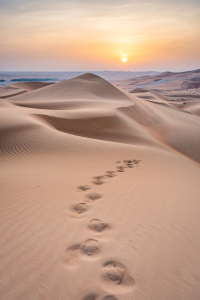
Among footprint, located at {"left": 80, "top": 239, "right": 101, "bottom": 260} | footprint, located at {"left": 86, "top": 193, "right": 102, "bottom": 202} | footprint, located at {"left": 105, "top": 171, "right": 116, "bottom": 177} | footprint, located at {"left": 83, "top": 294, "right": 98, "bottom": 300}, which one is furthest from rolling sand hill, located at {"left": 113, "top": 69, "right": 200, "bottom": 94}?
footprint, located at {"left": 83, "top": 294, "right": 98, "bottom": 300}

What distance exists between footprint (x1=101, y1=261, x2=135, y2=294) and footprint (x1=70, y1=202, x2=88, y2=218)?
1.04 meters

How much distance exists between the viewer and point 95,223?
309 cm

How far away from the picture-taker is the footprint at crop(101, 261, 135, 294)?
6.86 ft

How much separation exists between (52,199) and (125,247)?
1.69 meters

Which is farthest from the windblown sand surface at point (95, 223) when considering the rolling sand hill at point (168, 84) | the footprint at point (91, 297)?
the rolling sand hill at point (168, 84)

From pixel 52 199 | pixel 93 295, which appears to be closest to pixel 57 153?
pixel 52 199

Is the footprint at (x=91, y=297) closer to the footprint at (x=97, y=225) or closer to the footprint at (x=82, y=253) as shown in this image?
the footprint at (x=82, y=253)

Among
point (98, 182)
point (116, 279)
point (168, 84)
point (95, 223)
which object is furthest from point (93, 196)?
point (168, 84)

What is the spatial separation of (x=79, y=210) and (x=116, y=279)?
1.42 metres

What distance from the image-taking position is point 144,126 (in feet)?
46.9

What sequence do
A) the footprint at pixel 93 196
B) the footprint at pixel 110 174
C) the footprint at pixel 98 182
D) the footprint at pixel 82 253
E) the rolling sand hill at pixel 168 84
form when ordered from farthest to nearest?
the rolling sand hill at pixel 168 84 < the footprint at pixel 110 174 < the footprint at pixel 98 182 < the footprint at pixel 93 196 < the footprint at pixel 82 253

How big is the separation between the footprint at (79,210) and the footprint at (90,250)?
628 millimetres

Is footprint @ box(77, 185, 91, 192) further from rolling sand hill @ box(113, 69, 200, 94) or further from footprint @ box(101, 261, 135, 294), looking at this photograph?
rolling sand hill @ box(113, 69, 200, 94)

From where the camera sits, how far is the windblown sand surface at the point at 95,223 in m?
2.13
